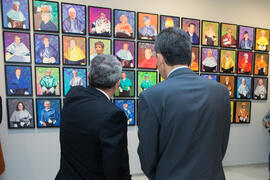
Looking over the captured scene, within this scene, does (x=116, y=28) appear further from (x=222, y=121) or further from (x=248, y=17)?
(x=248, y=17)

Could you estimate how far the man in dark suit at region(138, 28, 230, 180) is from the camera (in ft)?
2.63

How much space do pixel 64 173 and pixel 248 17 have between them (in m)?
3.38

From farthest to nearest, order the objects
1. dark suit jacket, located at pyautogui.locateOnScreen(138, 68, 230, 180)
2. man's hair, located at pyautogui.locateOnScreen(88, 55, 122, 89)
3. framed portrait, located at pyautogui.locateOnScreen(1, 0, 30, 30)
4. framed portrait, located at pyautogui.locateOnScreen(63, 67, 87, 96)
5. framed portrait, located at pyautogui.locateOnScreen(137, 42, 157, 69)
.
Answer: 1. framed portrait, located at pyautogui.locateOnScreen(137, 42, 157, 69)
2. framed portrait, located at pyautogui.locateOnScreen(63, 67, 87, 96)
3. framed portrait, located at pyautogui.locateOnScreen(1, 0, 30, 30)
4. man's hair, located at pyautogui.locateOnScreen(88, 55, 122, 89)
5. dark suit jacket, located at pyautogui.locateOnScreen(138, 68, 230, 180)

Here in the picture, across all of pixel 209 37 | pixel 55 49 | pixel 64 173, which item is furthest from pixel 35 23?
pixel 209 37

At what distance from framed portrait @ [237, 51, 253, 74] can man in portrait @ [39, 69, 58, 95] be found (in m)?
2.81

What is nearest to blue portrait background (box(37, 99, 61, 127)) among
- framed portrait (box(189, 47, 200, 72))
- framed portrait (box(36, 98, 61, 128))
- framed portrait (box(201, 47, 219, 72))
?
framed portrait (box(36, 98, 61, 128))

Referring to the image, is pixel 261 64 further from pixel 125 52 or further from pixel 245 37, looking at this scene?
pixel 125 52

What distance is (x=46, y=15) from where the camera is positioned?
2.07 metres

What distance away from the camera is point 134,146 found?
2479 mm

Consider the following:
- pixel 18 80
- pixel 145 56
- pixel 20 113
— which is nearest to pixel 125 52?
pixel 145 56

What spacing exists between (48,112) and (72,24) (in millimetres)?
1160

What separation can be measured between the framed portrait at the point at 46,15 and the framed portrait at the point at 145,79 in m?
1.23

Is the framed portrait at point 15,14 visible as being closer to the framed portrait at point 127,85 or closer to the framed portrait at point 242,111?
the framed portrait at point 127,85

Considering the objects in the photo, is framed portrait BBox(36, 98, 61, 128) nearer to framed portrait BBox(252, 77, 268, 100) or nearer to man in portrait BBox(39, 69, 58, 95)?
man in portrait BBox(39, 69, 58, 95)
